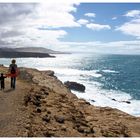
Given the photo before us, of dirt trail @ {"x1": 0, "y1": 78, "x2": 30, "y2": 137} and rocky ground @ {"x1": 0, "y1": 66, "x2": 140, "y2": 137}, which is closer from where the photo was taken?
dirt trail @ {"x1": 0, "y1": 78, "x2": 30, "y2": 137}

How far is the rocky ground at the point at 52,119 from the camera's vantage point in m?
13.6

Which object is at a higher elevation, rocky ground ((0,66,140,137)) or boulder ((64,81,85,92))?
rocky ground ((0,66,140,137))

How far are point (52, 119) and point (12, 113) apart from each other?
188 cm

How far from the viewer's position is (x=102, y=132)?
14570mm

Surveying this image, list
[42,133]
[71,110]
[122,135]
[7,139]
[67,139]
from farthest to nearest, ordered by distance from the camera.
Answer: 1. [71,110]
2. [122,135]
3. [42,133]
4. [67,139]
5. [7,139]

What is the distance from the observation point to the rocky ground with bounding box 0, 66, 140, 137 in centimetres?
1360

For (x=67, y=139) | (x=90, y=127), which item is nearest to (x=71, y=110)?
(x=90, y=127)

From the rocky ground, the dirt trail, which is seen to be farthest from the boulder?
the dirt trail

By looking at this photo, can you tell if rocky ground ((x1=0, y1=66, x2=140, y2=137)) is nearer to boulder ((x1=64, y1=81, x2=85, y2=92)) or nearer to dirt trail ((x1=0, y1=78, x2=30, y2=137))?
dirt trail ((x1=0, y1=78, x2=30, y2=137))

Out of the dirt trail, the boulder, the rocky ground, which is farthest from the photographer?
the boulder

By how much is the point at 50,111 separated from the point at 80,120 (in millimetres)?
1826

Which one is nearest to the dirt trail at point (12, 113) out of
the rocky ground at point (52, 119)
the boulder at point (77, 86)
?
the rocky ground at point (52, 119)

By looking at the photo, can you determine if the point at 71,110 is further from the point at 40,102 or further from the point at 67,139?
the point at 67,139

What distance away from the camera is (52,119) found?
1538 cm
